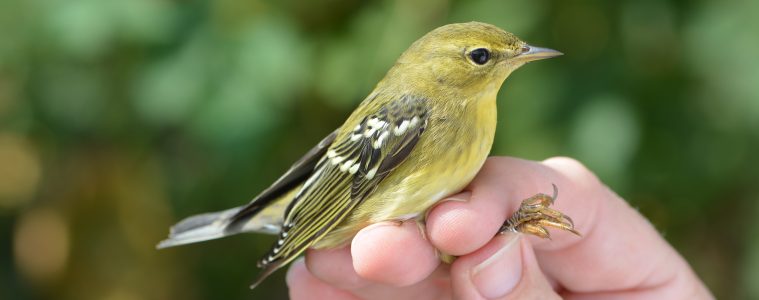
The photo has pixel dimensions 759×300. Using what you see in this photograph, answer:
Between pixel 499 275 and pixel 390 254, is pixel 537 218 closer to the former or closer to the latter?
pixel 499 275

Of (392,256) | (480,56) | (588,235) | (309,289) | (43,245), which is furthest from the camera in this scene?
(43,245)

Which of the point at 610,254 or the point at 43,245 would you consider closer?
the point at 610,254

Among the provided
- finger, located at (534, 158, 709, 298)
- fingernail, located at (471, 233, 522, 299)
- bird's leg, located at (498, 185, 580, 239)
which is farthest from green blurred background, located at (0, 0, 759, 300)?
fingernail, located at (471, 233, 522, 299)

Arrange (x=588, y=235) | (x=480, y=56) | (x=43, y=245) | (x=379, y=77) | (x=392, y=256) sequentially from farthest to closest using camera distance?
(x=43, y=245) < (x=379, y=77) < (x=588, y=235) < (x=480, y=56) < (x=392, y=256)

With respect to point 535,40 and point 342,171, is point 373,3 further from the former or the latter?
point 342,171

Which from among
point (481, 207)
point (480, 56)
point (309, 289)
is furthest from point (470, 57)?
point (309, 289)

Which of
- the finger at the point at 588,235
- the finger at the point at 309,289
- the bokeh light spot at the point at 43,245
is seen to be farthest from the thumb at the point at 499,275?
the bokeh light spot at the point at 43,245

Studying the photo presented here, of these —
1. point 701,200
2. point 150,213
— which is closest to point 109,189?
point 150,213

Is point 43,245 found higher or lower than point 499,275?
lower
